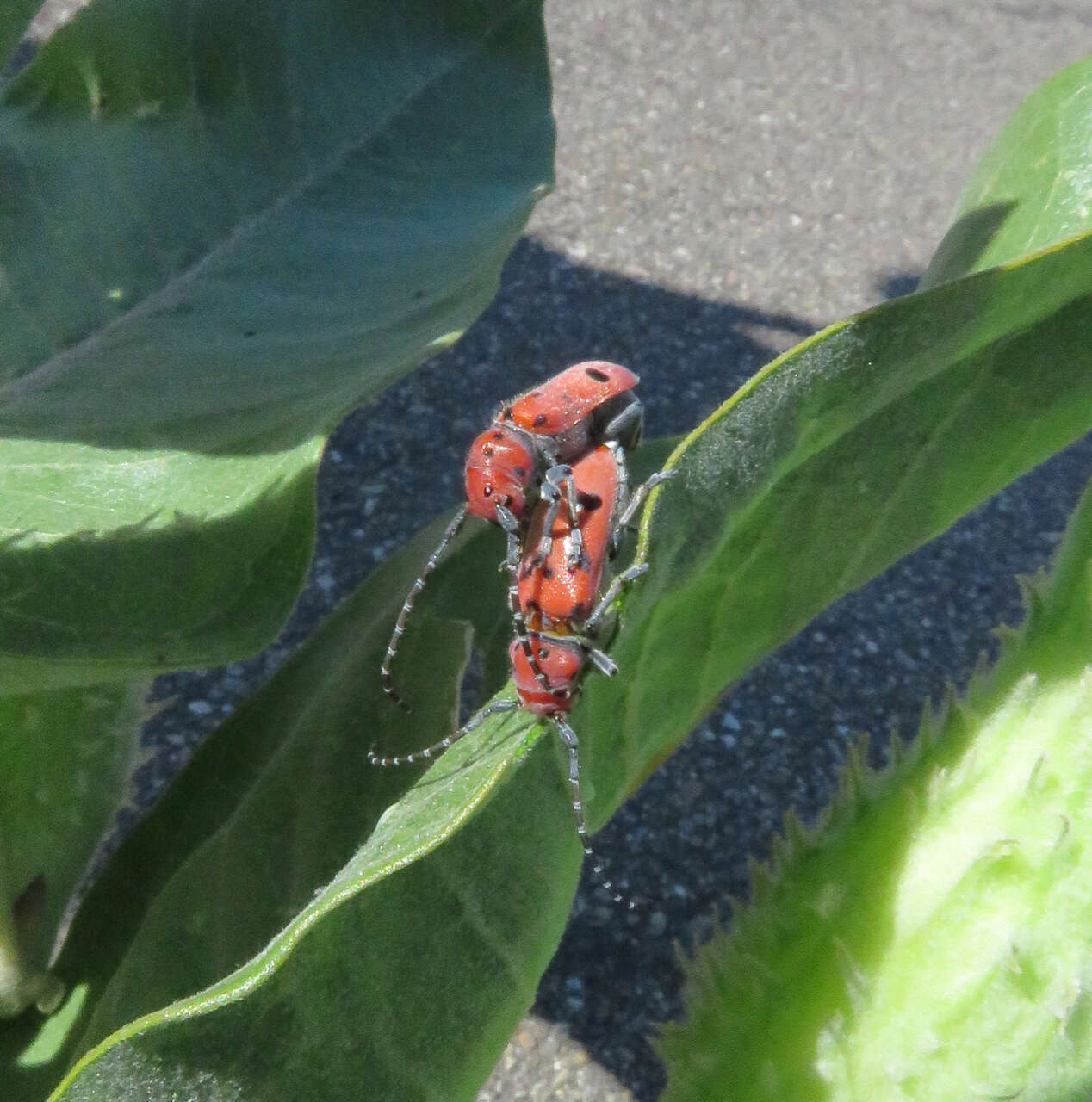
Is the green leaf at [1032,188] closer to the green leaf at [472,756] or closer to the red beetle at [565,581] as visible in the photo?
the green leaf at [472,756]

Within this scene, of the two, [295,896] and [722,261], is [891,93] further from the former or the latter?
[295,896]

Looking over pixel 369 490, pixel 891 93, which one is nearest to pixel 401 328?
pixel 369 490

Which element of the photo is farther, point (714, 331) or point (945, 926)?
point (714, 331)

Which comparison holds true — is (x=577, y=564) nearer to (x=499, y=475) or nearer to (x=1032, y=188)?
(x=499, y=475)

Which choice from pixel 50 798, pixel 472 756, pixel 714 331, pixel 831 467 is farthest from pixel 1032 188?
pixel 714 331

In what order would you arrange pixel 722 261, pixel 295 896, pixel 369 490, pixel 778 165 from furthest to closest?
pixel 778 165, pixel 722 261, pixel 369 490, pixel 295 896

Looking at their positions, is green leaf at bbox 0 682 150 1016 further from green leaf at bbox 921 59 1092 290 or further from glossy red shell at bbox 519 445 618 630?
green leaf at bbox 921 59 1092 290

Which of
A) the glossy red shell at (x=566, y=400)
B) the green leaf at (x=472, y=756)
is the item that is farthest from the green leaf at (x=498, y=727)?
the glossy red shell at (x=566, y=400)
